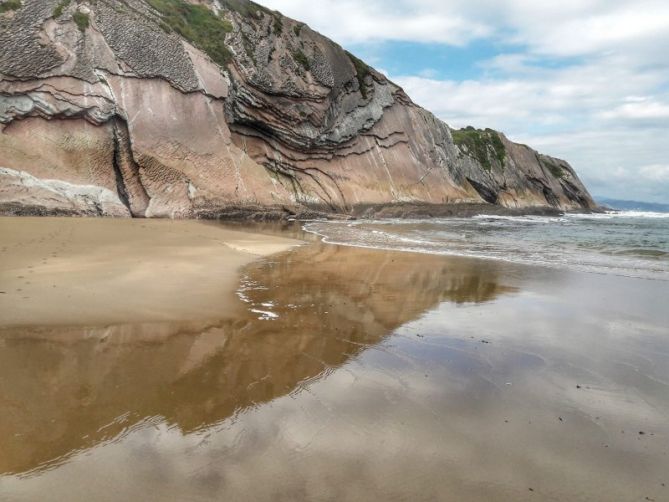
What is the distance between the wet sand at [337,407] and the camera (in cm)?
274

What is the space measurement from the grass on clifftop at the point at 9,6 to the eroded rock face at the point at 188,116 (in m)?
0.16

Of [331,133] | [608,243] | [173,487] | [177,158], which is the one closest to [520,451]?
[173,487]

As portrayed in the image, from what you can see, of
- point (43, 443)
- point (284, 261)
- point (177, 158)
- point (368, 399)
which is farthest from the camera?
point (177, 158)

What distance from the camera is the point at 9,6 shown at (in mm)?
16969

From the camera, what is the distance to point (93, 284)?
23.1ft

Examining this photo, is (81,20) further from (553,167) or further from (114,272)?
(553,167)

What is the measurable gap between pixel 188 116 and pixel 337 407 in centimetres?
1912

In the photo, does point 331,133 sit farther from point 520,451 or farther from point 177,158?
point 520,451

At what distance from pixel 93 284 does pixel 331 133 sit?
22.4 m

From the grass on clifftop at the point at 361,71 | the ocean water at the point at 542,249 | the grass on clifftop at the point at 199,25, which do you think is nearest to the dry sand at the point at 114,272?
the ocean water at the point at 542,249

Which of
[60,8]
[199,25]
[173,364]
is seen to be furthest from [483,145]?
[173,364]

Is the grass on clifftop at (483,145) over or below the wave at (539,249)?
over

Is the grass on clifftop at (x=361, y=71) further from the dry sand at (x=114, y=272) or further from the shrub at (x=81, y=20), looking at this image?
the dry sand at (x=114, y=272)

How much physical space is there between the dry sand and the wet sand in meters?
0.47
